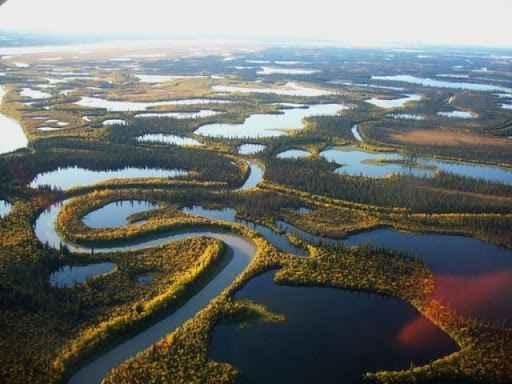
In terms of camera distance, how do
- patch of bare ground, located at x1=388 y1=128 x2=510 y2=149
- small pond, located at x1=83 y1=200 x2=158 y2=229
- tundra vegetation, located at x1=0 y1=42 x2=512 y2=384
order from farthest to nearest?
patch of bare ground, located at x1=388 y1=128 x2=510 y2=149, small pond, located at x1=83 y1=200 x2=158 y2=229, tundra vegetation, located at x1=0 y1=42 x2=512 y2=384

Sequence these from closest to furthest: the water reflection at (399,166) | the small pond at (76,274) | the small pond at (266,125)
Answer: the small pond at (76,274), the water reflection at (399,166), the small pond at (266,125)

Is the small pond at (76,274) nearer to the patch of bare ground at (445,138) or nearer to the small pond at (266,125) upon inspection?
the small pond at (266,125)

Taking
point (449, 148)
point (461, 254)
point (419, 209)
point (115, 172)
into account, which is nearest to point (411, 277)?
point (461, 254)

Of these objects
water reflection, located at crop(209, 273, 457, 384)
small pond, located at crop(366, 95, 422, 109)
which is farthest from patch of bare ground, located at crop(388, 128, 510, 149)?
water reflection, located at crop(209, 273, 457, 384)

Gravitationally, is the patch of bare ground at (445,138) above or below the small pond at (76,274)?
above

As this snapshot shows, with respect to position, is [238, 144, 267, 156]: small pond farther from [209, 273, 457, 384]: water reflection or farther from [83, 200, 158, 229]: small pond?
[209, 273, 457, 384]: water reflection

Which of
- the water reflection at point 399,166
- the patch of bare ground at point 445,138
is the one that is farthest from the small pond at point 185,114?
the patch of bare ground at point 445,138

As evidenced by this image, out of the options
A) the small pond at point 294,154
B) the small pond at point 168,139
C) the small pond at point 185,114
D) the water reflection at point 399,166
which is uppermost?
the small pond at point 185,114

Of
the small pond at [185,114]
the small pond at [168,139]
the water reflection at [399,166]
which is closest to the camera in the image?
the water reflection at [399,166]

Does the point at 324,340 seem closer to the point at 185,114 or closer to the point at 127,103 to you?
the point at 185,114

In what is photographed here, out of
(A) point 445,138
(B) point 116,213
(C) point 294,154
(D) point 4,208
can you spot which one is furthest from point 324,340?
(A) point 445,138

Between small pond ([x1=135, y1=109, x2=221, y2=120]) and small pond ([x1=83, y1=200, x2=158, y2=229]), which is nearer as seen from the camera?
small pond ([x1=83, y1=200, x2=158, y2=229])
